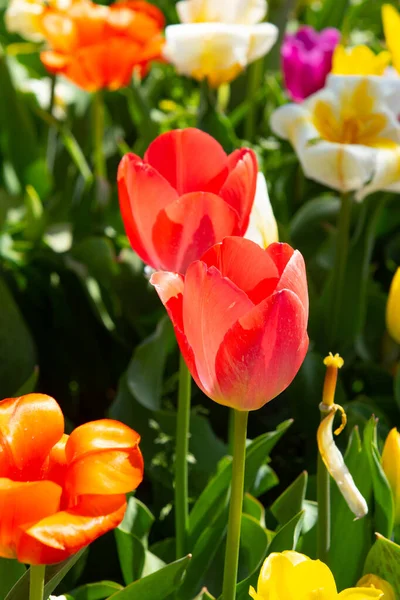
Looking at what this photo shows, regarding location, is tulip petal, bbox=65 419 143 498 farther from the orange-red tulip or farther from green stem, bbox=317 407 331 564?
green stem, bbox=317 407 331 564

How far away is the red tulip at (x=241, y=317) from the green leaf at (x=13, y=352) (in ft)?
2.15

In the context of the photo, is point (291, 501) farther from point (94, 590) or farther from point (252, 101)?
point (252, 101)

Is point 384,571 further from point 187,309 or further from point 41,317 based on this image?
point 41,317

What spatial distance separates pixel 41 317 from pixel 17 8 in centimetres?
53

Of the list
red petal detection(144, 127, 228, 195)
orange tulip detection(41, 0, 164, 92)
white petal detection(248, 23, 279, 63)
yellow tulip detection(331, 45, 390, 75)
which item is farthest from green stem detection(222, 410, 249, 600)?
orange tulip detection(41, 0, 164, 92)

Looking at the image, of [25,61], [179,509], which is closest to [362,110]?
[179,509]

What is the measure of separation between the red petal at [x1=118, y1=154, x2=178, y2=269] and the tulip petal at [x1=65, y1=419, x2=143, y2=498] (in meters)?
0.21

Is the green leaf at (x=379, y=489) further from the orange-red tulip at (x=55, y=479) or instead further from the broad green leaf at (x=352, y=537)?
the orange-red tulip at (x=55, y=479)

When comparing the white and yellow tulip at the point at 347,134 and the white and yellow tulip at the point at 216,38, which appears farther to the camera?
the white and yellow tulip at the point at 216,38

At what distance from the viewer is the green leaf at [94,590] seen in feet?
2.30

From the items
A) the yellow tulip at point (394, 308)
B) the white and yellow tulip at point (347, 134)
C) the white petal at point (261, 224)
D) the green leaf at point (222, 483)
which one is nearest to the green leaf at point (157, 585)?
the green leaf at point (222, 483)

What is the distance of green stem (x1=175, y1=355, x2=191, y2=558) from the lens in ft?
2.10

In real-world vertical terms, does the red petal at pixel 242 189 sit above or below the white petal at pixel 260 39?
above

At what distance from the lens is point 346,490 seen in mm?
529
